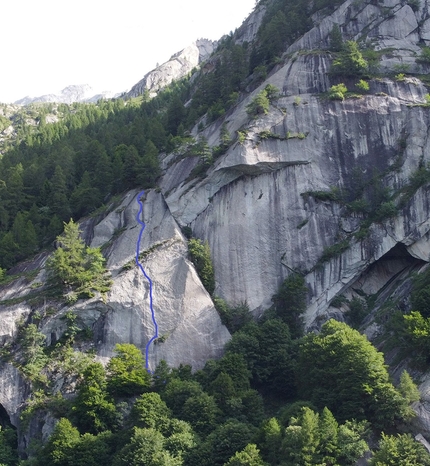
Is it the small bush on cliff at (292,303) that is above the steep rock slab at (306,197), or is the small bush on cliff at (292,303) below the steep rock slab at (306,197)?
below

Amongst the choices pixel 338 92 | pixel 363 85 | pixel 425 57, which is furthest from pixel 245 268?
pixel 425 57

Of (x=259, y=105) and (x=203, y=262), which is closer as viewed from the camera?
(x=203, y=262)

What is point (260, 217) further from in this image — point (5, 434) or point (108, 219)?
point (5, 434)

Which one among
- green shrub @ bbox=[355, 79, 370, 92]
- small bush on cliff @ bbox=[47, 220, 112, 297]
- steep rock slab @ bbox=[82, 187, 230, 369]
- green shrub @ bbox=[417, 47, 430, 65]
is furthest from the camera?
green shrub @ bbox=[417, 47, 430, 65]

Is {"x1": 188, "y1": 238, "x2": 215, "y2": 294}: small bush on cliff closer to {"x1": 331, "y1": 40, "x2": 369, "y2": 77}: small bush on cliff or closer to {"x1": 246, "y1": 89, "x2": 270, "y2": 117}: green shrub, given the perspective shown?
{"x1": 246, "y1": 89, "x2": 270, "y2": 117}: green shrub

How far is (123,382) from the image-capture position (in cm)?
4119

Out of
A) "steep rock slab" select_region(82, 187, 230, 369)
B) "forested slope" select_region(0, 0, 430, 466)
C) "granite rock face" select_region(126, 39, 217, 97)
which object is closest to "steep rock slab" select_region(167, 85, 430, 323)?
"forested slope" select_region(0, 0, 430, 466)

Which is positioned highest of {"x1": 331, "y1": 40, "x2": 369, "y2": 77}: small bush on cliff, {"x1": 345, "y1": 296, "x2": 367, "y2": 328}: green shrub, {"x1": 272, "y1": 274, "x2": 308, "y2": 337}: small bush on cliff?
{"x1": 331, "y1": 40, "x2": 369, "y2": 77}: small bush on cliff

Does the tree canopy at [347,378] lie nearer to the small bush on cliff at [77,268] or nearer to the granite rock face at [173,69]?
the small bush on cliff at [77,268]

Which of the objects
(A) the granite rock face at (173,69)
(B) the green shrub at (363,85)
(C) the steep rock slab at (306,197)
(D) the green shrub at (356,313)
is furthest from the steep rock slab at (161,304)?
(A) the granite rock face at (173,69)

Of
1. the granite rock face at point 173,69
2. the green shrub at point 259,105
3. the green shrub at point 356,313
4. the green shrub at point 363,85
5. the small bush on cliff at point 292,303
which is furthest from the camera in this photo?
the granite rock face at point 173,69

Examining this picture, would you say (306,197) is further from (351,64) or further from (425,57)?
(425,57)

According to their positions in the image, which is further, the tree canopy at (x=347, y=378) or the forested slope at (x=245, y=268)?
the forested slope at (x=245, y=268)

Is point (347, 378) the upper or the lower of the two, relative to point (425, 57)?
lower
